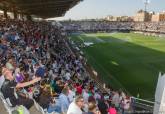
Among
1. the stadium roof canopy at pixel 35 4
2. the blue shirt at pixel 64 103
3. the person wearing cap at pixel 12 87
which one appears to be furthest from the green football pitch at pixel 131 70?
the person wearing cap at pixel 12 87

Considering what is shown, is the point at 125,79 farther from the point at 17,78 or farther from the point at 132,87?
the point at 17,78

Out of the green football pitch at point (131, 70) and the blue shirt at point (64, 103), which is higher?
the blue shirt at point (64, 103)

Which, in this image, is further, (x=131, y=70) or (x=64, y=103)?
(x=131, y=70)

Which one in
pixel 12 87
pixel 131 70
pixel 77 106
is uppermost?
pixel 12 87

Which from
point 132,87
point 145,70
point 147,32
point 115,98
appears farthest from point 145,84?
point 147,32

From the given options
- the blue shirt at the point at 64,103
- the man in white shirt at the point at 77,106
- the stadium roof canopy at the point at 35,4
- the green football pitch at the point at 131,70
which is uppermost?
the stadium roof canopy at the point at 35,4

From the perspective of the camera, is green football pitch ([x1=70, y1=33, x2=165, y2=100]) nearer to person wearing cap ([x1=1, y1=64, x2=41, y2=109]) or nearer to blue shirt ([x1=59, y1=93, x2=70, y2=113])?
blue shirt ([x1=59, y1=93, x2=70, y2=113])

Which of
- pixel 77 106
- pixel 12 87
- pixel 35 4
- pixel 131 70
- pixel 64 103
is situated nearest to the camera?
pixel 77 106

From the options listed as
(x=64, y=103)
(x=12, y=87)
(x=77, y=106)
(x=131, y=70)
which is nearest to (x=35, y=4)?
(x=131, y=70)

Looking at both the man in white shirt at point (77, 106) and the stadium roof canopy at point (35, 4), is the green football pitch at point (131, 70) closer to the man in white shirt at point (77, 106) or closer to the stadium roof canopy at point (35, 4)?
the stadium roof canopy at point (35, 4)

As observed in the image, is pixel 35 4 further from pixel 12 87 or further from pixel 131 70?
pixel 12 87

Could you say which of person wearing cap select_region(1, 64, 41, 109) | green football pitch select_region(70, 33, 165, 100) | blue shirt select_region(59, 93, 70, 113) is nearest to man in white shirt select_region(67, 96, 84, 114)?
person wearing cap select_region(1, 64, 41, 109)

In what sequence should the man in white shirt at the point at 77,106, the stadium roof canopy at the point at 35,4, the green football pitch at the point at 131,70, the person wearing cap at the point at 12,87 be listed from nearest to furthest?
the man in white shirt at the point at 77,106
the person wearing cap at the point at 12,87
the green football pitch at the point at 131,70
the stadium roof canopy at the point at 35,4

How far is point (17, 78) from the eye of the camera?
10250mm
